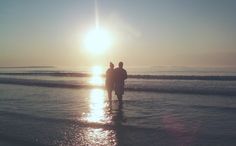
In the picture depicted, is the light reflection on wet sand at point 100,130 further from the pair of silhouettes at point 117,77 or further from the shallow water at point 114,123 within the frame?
the pair of silhouettes at point 117,77

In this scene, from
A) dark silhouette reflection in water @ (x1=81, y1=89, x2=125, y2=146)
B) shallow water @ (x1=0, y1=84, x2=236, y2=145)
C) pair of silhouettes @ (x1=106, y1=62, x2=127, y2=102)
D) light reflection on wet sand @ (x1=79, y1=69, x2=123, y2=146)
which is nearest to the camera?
light reflection on wet sand @ (x1=79, y1=69, x2=123, y2=146)

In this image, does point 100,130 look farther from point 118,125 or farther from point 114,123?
point 114,123

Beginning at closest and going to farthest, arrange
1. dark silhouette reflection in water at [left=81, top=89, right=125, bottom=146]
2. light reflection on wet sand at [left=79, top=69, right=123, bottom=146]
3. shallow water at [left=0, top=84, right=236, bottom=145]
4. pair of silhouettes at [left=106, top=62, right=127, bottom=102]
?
light reflection on wet sand at [left=79, top=69, right=123, bottom=146]
dark silhouette reflection in water at [left=81, top=89, right=125, bottom=146]
shallow water at [left=0, top=84, right=236, bottom=145]
pair of silhouettes at [left=106, top=62, right=127, bottom=102]

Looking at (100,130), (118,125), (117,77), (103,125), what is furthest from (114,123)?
(117,77)

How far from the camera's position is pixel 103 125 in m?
14.1

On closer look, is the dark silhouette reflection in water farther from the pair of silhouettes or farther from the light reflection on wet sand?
the pair of silhouettes

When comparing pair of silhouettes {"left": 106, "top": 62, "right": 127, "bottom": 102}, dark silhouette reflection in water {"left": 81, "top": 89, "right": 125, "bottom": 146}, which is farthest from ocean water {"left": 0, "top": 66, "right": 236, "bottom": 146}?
pair of silhouettes {"left": 106, "top": 62, "right": 127, "bottom": 102}

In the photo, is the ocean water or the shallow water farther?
the shallow water

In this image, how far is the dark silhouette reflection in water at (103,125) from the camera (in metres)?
11.5

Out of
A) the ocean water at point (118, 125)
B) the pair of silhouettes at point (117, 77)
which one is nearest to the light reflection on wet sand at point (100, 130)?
the ocean water at point (118, 125)

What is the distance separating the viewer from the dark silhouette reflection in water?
11516mm

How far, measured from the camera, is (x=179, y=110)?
18.3 m

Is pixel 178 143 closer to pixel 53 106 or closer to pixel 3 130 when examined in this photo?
pixel 3 130

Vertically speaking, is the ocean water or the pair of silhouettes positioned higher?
the pair of silhouettes
